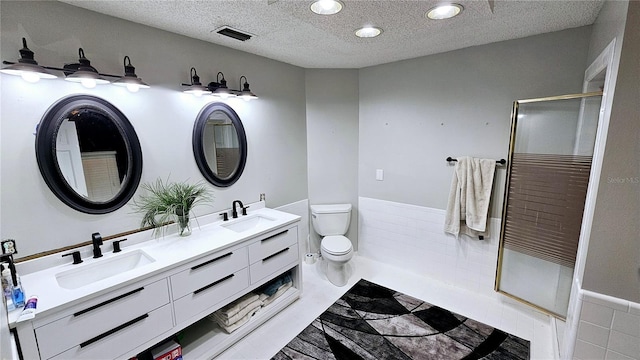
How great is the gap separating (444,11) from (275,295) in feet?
8.60

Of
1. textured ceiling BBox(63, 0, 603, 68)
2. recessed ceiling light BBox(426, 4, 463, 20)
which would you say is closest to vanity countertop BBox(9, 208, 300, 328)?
textured ceiling BBox(63, 0, 603, 68)

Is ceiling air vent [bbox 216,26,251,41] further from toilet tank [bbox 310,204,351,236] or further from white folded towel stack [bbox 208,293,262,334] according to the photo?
white folded towel stack [bbox 208,293,262,334]

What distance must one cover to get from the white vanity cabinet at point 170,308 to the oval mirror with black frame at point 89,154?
26.0 inches

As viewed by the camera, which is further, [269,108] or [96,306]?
[269,108]

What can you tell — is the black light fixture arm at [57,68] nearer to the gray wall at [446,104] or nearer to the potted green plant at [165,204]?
the potted green plant at [165,204]

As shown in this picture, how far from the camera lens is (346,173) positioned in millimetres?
3412

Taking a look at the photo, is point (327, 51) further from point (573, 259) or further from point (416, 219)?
point (573, 259)

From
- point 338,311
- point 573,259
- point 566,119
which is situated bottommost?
point 338,311

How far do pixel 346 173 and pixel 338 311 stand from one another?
1.60 m

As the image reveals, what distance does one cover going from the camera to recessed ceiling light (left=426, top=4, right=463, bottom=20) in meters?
1.65

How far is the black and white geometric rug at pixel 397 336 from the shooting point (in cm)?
203

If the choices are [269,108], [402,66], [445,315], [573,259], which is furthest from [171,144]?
[573,259]

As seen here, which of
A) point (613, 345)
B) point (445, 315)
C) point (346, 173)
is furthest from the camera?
point (346, 173)

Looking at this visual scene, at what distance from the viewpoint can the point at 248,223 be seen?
2600mm
